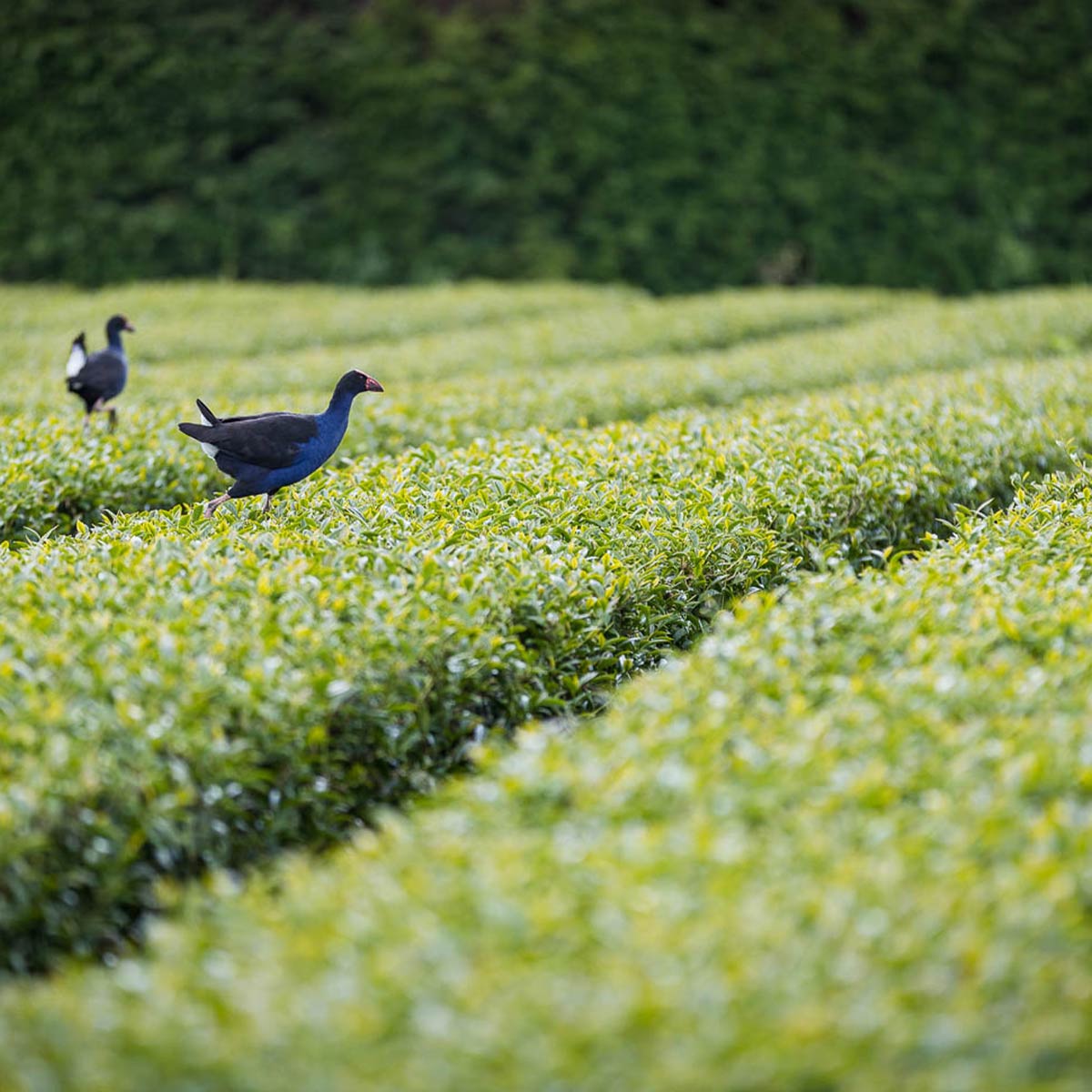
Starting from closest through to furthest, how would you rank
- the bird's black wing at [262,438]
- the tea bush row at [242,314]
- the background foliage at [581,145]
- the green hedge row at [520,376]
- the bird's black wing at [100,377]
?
the bird's black wing at [262,438] → the green hedge row at [520,376] → the bird's black wing at [100,377] → the tea bush row at [242,314] → the background foliage at [581,145]

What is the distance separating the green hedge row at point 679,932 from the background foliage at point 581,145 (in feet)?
60.8

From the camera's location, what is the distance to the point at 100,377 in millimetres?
7113

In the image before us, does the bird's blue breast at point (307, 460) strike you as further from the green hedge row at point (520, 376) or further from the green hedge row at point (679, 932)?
the green hedge row at point (679, 932)

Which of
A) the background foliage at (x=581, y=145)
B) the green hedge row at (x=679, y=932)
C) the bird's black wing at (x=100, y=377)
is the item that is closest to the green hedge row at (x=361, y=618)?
the green hedge row at (x=679, y=932)

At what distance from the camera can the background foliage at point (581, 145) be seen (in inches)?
817

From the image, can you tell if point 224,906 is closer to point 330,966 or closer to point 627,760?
point 330,966

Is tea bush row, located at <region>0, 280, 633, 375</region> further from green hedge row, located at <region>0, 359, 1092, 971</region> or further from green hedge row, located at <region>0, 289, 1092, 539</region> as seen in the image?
green hedge row, located at <region>0, 359, 1092, 971</region>

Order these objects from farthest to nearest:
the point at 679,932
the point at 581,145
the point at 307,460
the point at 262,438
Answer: the point at 581,145
the point at 307,460
the point at 262,438
the point at 679,932

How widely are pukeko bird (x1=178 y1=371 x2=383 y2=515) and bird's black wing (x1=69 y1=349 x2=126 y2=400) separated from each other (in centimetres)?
214

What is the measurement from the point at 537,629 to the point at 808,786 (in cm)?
170

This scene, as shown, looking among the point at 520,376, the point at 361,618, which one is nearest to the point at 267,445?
the point at 361,618

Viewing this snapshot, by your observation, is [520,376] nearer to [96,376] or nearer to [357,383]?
[96,376]

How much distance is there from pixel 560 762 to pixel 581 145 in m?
19.3

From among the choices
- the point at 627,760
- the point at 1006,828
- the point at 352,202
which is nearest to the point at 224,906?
the point at 627,760
